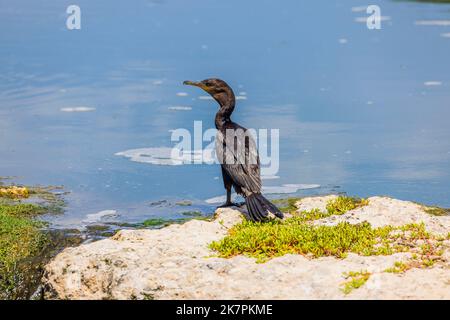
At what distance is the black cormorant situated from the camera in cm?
831

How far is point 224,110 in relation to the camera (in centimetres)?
962

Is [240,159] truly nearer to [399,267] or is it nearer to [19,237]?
[19,237]

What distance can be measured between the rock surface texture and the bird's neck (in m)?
2.08

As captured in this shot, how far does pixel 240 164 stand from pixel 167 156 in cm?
310

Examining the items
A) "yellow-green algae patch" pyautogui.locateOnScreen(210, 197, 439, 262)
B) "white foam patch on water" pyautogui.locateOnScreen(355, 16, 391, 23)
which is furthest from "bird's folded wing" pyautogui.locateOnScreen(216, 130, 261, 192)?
"white foam patch on water" pyautogui.locateOnScreen(355, 16, 391, 23)

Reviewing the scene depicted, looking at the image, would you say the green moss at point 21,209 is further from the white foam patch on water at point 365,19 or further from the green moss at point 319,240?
the white foam patch on water at point 365,19

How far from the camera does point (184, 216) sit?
9.52m

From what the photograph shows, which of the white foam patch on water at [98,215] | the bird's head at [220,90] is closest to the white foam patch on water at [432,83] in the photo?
the bird's head at [220,90]

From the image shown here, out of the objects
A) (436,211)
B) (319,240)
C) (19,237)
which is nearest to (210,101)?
(436,211)

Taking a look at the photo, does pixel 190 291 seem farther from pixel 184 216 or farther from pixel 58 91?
pixel 58 91

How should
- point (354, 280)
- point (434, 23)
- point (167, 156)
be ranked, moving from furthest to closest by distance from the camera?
point (434, 23) → point (167, 156) → point (354, 280)

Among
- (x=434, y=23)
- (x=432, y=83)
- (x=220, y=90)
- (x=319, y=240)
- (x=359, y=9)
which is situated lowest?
(x=319, y=240)

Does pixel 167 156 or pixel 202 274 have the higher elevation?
pixel 202 274

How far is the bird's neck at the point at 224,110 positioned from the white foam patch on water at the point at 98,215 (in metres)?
1.50
